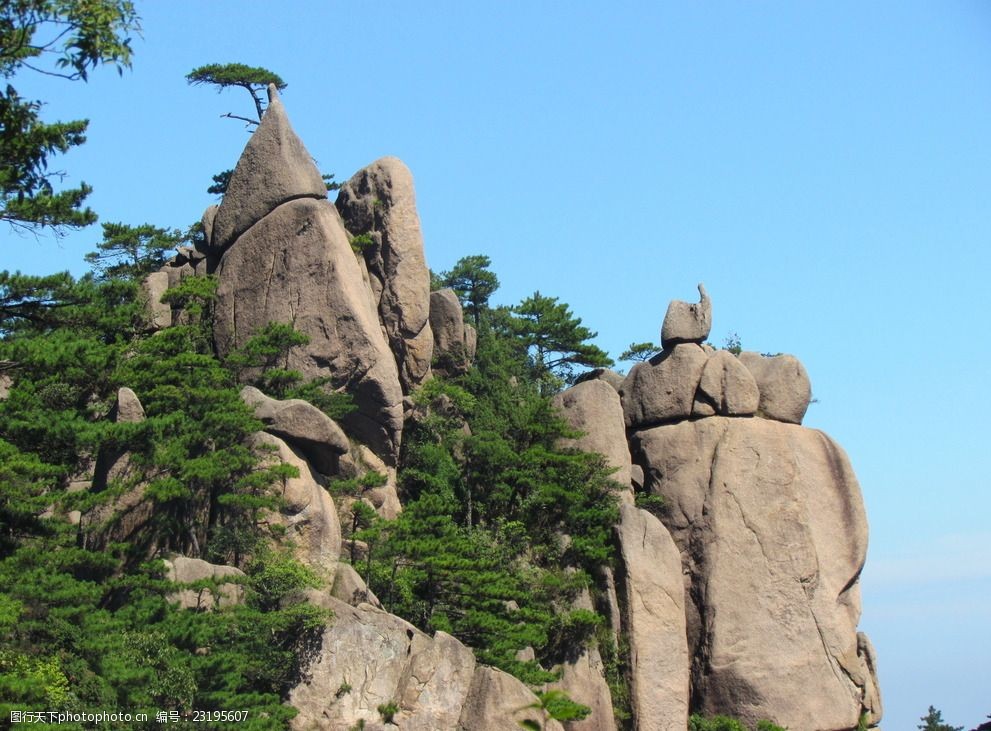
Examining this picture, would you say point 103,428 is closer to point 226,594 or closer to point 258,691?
point 226,594

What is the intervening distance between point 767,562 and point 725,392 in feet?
15.6

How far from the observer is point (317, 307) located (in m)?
36.8

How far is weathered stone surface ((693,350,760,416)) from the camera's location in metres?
39.6

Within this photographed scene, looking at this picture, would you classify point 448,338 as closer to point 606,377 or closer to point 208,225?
point 606,377

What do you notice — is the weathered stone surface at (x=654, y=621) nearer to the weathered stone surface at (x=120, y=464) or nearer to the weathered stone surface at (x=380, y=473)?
the weathered stone surface at (x=380, y=473)

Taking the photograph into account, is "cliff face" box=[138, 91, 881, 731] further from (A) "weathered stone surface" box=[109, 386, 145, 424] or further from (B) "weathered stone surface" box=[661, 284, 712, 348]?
(A) "weathered stone surface" box=[109, 386, 145, 424]

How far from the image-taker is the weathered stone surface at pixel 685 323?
40.3 meters

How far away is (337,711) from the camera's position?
28516 millimetres

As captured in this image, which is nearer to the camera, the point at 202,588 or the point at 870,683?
the point at 202,588

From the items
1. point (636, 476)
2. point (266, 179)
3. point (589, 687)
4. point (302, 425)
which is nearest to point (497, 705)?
point (589, 687)

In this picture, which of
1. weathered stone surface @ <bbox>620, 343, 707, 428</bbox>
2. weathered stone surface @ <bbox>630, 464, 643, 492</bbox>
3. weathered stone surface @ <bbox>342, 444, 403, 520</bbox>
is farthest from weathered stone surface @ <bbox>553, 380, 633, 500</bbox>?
weathered stone surface @ <bbox>342, 444, 403, 520</bbox>

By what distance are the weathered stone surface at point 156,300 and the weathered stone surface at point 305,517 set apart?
6.47 meters

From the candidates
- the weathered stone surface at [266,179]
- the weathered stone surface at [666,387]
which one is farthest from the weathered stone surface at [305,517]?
the weathered stone surface at [666,387]

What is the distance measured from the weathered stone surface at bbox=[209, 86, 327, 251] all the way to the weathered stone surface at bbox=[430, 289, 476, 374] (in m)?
5.20
